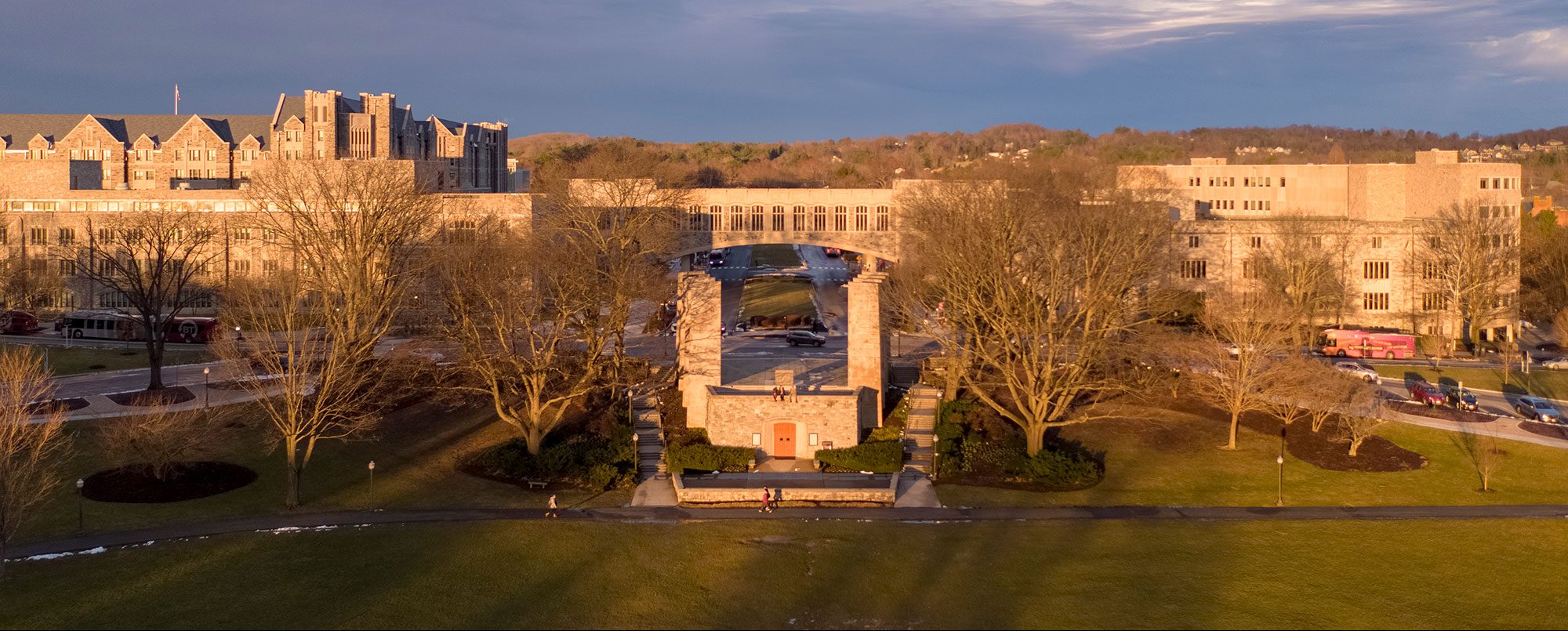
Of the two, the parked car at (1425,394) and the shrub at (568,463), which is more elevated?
the parked car at (1425,394)

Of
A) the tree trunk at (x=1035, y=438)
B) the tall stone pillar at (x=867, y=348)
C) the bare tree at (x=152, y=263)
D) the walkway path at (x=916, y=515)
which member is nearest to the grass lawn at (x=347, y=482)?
the walkway path at (x=916, y=515)

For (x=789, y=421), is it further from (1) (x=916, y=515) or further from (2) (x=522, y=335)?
(2) (x=522, y=335)

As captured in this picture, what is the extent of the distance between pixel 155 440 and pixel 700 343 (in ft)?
68.8

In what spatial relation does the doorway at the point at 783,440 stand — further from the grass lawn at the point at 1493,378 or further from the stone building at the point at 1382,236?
the stone building at the point at 1382,236

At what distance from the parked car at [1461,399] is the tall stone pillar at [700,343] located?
116ft

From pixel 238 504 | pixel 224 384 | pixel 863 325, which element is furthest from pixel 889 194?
pixel 238 504

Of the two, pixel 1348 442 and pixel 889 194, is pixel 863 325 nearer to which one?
pixel 1348 442

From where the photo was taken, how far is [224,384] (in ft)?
180

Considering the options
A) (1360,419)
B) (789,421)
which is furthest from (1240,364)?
(789,421)

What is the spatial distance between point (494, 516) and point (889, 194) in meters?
50.0

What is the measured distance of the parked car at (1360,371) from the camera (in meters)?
59.8

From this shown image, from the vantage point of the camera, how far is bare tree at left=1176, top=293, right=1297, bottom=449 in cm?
5028

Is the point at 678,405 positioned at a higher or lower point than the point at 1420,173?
lower

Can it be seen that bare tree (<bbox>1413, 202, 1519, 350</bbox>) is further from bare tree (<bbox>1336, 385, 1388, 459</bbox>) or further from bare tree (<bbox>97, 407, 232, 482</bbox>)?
bare tree (<bbox>97, 407, 232, 482</bbox>)
